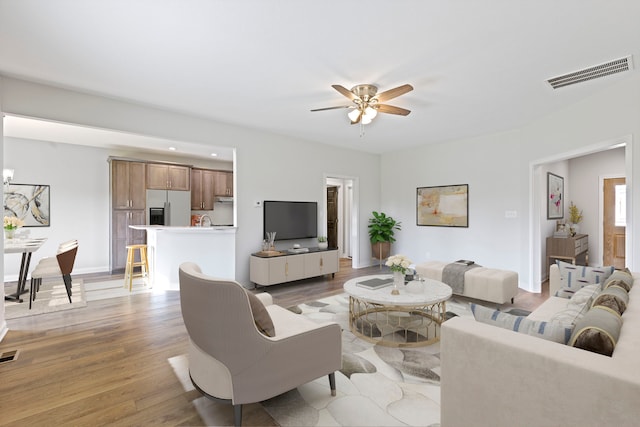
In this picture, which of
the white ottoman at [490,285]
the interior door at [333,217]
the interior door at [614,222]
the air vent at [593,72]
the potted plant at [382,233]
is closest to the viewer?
the air vent at [593,72]

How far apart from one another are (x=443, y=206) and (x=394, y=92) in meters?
3.72

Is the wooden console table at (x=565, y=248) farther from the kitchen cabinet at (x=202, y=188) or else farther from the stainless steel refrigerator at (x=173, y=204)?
the stainless steel refrigerator at (x=173, y=204)

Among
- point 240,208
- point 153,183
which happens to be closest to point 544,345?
point 240,208

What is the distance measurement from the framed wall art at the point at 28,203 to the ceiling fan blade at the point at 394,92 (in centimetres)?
638

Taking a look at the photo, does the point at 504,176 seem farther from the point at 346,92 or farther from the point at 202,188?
the point at 202,188

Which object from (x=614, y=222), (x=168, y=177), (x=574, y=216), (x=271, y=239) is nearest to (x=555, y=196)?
(x=574, y=216)

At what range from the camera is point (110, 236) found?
20.0 feet

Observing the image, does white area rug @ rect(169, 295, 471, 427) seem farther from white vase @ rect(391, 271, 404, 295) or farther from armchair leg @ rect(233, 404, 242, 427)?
white vase @ rect(391, 271, 404, 295)

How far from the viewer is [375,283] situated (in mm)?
3420

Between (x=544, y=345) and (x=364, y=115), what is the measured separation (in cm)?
286

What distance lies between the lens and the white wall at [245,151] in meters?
3.38

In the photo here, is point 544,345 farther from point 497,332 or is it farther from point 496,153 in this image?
point 496,153

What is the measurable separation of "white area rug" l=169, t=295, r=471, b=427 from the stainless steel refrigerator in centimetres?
447

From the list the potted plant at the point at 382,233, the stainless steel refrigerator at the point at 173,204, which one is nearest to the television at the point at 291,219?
the potted plant at the point at 382,233
